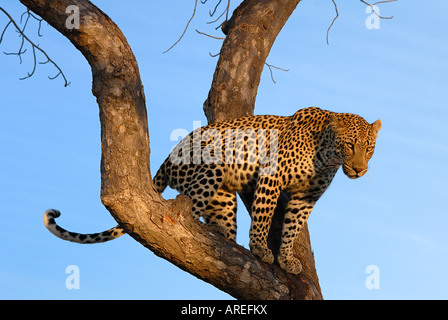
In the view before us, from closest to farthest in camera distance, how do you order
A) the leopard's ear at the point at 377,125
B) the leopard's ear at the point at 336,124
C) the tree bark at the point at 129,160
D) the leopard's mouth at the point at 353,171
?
the tree bark at the point at 129,160, the leopard's mouth at the point at 353,171, the leopard's ear at the point at 336,124, the leopard's ear at the point at 377,125

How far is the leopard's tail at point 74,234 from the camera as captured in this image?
274 inches

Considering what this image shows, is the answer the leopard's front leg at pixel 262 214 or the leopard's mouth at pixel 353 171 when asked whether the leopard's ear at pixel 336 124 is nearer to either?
the leopard's mouth at pixel 353 171

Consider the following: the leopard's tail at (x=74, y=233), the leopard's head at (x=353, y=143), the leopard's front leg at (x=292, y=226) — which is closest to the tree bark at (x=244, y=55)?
the leopard's front leg at (x=292, y=226)

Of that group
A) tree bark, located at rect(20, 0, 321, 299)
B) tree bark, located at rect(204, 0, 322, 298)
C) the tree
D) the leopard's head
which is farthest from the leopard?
tree bark, located at rect(204, 0, 322, 298)

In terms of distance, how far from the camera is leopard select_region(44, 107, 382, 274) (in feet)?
23.4

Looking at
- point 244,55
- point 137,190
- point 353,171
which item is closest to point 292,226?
point 353,171

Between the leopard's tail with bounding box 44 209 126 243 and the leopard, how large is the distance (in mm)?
10

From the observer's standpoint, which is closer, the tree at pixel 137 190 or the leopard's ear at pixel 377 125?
the tree at pixel 137 190

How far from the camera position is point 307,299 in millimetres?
7090

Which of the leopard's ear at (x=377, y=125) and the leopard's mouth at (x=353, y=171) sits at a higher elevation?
the leopard's ear at (x=377, y=125)

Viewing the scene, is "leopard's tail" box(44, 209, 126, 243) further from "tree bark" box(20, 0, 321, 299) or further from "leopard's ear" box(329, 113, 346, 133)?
"leopard's ear" box(329, 113, 346, 133)

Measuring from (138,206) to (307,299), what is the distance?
223 centimetres
